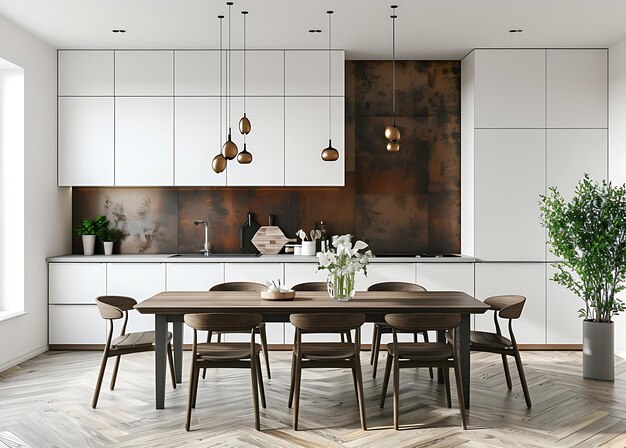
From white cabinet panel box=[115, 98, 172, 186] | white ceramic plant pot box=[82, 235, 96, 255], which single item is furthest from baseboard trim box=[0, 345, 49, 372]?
white cabinet panel box=[115, 98, 172, 186]

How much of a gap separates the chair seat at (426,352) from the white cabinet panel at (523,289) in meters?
2.32

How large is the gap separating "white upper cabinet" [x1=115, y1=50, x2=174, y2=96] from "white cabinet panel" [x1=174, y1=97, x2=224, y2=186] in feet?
0.99

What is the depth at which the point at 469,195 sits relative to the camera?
6957 mm

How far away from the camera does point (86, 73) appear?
6.89 metres

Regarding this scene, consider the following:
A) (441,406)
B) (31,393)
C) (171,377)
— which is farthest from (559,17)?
(31,393)

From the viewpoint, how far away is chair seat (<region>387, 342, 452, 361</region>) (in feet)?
14.3

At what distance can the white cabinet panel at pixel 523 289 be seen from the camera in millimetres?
6691

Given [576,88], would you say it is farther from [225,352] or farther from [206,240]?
[225,352]

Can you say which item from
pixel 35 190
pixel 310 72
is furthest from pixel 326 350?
pixel 35 190

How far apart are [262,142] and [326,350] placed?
3.09 m

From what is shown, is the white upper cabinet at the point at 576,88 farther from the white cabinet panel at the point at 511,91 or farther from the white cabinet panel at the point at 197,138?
the white cabinet panel at the point at 197,138

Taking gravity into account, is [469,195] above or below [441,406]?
above

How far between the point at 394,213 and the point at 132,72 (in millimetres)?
3406

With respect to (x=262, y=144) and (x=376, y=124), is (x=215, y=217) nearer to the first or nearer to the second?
(x=262, y=144)
